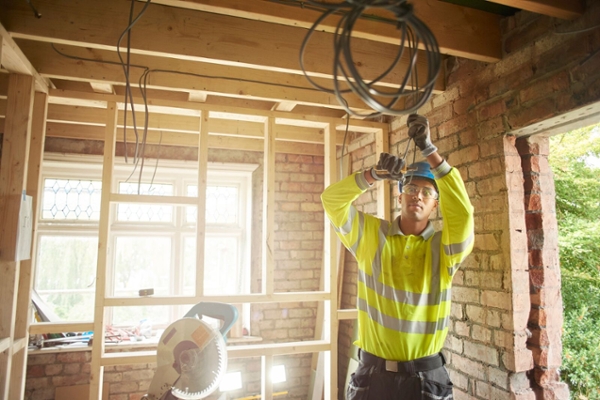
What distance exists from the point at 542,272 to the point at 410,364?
827 mm

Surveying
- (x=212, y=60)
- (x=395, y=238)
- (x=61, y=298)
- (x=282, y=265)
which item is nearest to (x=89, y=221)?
(x=61, y=298)

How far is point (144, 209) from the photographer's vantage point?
3850 millimetres

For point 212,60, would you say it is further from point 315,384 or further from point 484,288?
point 315,384

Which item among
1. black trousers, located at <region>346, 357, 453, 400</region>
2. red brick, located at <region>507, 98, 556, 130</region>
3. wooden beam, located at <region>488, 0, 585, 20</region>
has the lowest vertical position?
black trousers, located at <region>346, 357, 453, 400</region>

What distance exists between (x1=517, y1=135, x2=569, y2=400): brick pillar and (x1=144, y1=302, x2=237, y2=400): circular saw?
1480mm

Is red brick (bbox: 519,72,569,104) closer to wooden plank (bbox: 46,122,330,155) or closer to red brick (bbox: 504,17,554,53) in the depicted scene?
red brick (bbox: 504,17,554,53)

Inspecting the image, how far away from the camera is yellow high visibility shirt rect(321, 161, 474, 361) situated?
168 centimetres

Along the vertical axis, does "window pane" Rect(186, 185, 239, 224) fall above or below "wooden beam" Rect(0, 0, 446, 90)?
below

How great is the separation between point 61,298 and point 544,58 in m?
4.11

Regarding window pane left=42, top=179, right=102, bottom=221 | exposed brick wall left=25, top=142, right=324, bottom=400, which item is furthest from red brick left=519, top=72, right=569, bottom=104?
window pane left=42, top=179, right=102, bottom=221

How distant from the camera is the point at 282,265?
3842mm

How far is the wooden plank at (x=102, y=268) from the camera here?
7.23ft

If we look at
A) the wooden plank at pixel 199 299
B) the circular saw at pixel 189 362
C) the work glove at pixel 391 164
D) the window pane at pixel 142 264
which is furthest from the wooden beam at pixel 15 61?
the window pane at pixel 142 264

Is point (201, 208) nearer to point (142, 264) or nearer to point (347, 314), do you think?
point (347, 314)
